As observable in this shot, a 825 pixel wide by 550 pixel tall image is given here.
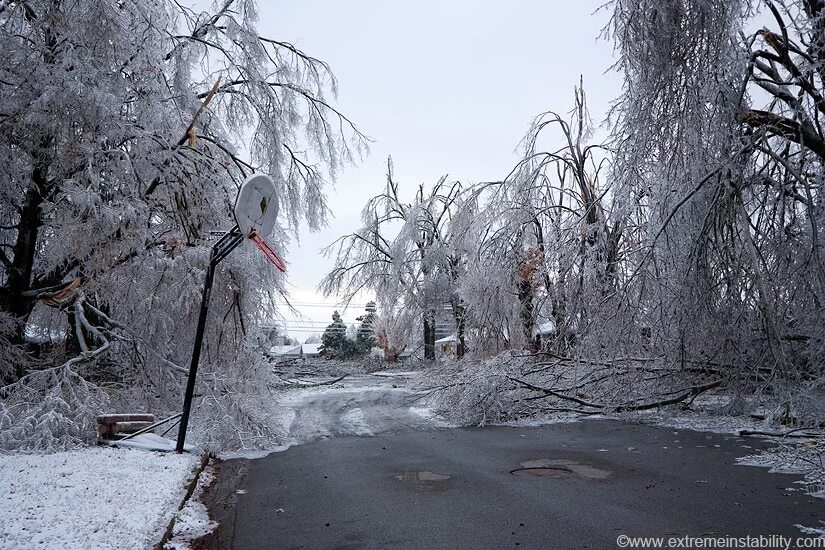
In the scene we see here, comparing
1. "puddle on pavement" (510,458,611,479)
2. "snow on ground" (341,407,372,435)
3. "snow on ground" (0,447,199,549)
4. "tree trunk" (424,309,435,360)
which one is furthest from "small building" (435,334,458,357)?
"snow on ground" (0,447,199,549)

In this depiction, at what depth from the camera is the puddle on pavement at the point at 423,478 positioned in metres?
6.51

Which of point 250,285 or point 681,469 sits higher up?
point 250,285

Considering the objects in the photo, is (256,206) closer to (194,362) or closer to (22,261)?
(194,362)

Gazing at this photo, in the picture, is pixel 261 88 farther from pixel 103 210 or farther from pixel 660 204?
pixel 660 204

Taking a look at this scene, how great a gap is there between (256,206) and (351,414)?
735 cm

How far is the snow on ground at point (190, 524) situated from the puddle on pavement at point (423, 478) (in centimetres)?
216

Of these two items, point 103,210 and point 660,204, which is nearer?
point 103,210

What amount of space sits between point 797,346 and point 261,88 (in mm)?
9856

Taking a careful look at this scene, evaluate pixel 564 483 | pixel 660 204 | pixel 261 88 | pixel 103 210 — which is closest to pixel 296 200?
pixel 261 88

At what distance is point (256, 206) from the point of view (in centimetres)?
759

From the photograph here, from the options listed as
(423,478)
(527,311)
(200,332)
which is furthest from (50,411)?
(527,311)

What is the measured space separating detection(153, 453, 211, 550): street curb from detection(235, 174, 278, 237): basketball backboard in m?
2.84

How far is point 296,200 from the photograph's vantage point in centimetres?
1168

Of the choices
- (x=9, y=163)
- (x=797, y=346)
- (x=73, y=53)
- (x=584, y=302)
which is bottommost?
(x=797, y=346)
